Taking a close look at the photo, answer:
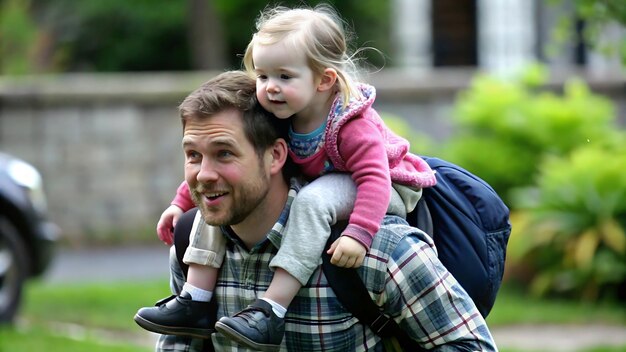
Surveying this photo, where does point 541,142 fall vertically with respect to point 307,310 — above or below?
above

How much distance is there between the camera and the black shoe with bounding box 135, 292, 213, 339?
321 cm

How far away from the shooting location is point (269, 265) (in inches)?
122

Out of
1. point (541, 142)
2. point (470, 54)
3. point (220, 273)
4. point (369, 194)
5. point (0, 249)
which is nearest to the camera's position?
point (369, 194)

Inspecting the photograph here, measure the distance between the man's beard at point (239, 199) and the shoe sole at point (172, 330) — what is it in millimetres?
356

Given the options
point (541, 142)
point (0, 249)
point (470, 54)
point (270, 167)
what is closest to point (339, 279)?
point (270, 167)

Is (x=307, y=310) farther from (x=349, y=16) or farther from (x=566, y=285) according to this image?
(x=349, y=16)

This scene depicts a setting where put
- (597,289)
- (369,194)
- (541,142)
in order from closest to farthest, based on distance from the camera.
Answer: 1. (369,194)
2. (597,289)
3. (541,142)

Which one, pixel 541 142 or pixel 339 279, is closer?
pixel 339 279

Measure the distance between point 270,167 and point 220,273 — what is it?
13.1 inches

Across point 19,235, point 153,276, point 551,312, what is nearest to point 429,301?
point 551,312

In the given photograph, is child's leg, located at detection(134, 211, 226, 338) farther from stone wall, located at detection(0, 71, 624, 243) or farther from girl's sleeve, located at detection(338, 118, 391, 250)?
stone wall, located at detection(0, 71, 624, 243)

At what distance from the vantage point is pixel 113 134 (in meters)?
14.1

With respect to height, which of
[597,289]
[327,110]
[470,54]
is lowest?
[597,289]

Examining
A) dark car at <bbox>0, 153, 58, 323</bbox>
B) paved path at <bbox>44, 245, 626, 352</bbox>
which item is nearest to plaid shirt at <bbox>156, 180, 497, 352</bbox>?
paved path at <bbox>44, 245, 626, 352</bbox>
